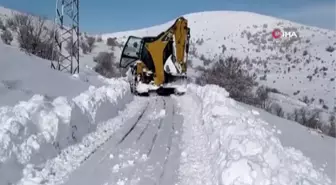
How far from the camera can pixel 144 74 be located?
24141mm

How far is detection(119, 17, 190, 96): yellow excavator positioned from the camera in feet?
78.7

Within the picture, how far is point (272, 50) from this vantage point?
273ft

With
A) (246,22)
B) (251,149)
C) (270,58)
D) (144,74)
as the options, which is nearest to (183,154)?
(251,149)

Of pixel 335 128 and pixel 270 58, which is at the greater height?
pixel 270 58

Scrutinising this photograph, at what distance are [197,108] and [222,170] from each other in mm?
10726

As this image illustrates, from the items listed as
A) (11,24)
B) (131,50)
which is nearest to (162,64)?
(131,50)

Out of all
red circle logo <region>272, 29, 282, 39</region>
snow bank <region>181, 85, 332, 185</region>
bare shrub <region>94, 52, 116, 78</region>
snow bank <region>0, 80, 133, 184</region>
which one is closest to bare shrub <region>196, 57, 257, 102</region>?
bare shrub <region>94, 52, 116, 78</region>

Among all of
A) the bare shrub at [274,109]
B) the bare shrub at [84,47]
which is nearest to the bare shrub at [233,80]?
the bare shrub at [274,109]

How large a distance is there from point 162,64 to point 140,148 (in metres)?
13.9

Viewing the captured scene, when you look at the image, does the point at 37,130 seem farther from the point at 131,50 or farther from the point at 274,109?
the point at 274,109

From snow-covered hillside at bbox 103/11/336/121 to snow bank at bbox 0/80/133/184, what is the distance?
3138 centimetres

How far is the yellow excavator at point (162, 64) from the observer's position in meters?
24.0

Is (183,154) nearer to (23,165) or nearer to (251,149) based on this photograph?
(251,149)

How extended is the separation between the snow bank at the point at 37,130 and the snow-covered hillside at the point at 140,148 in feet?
0.07
